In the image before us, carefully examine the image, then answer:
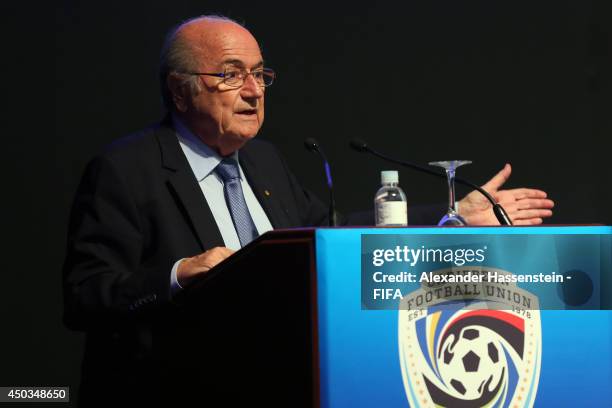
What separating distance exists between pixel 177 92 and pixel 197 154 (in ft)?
0.64

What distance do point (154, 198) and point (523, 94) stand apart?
1.84 meters

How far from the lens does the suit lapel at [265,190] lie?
2287mm

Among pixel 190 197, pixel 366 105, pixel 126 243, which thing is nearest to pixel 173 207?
pixel 190 197

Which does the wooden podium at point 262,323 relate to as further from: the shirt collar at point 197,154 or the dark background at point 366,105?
the dark background at point 366,105

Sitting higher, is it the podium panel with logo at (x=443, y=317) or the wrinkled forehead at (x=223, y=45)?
the wrinkled forehead at (x=223, y=45)

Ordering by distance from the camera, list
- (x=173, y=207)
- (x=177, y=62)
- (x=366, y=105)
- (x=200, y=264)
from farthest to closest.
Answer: (x=366, y=105) → (x=177, y=62) → (x=173, y=207) → (x=200, y=264)

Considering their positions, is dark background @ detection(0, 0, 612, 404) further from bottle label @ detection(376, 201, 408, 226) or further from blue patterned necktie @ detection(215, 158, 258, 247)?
bottle label @ detection(376, 201, 408, 226)

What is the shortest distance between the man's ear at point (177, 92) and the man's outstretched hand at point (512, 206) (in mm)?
792

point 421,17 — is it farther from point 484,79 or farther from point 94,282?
point 94,282

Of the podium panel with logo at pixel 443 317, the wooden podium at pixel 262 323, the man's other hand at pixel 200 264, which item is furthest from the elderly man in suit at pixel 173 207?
the podium panel with logo at pixel 443 317

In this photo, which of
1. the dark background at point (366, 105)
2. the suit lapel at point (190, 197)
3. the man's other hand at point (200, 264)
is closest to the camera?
the man's other hand at point (200, 264)

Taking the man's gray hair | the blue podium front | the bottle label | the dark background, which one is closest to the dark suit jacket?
the man's gray hair

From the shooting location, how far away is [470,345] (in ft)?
4.19

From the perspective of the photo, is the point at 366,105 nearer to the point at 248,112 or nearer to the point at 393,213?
the point at 248,112
